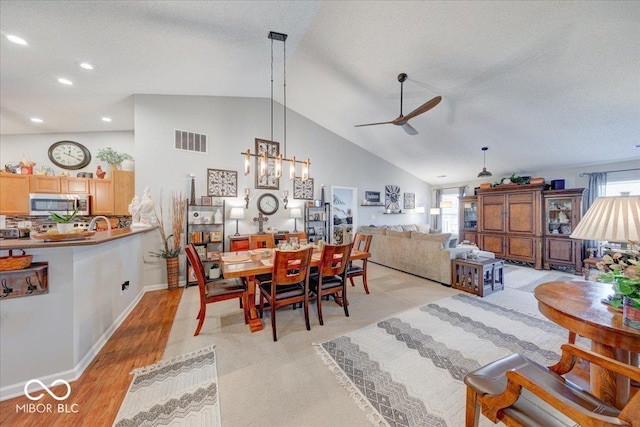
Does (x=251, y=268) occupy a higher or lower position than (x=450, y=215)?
lower

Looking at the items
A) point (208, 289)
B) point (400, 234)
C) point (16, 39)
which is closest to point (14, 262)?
point (208, 289)

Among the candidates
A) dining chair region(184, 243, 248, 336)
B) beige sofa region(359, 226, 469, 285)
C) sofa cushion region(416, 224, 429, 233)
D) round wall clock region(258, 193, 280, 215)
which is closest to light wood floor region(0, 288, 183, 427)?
dining chair region(184, 243, 248, 336)

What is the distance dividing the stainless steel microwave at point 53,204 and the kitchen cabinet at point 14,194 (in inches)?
6.5

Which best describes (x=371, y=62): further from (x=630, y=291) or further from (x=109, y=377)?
(x=109, y=377)

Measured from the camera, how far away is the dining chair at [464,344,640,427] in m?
0.84

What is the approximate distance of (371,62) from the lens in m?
3.59

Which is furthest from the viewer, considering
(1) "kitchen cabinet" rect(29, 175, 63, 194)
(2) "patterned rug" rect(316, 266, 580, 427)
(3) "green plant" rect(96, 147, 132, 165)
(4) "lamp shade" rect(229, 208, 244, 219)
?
(4) "lamp shade" rect(229, 208, 244, 219)

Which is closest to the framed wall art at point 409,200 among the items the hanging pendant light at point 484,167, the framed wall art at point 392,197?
the framed wall art at point 392,197

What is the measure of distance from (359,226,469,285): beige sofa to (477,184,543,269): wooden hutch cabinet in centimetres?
234

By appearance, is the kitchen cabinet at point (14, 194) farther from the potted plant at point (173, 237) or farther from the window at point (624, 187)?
the window at point (624, 187)

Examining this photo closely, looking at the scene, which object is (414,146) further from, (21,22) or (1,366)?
(1,366)

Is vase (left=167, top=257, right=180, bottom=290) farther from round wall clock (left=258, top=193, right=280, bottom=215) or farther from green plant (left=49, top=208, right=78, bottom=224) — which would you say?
green plant (left=49, top=208, right=78, bottom=224)

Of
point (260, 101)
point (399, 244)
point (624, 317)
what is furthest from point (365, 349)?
point (260, 101)

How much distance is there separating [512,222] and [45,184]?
9825 mm
